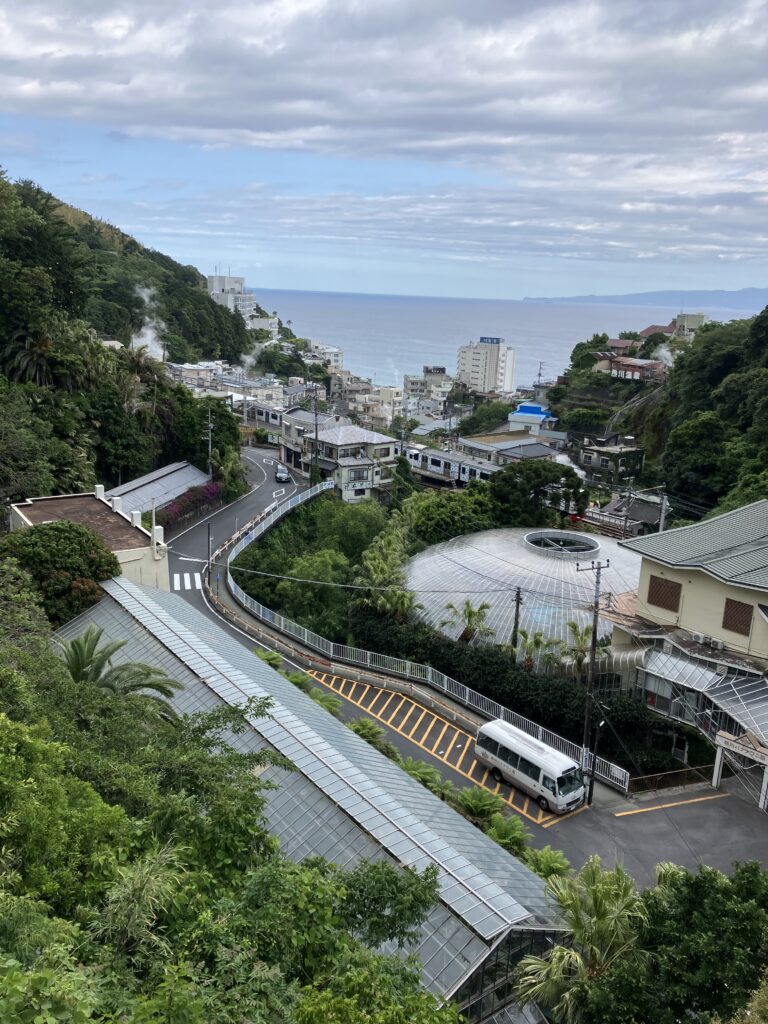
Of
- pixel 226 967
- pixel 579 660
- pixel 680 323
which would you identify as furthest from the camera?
pixel 680 323

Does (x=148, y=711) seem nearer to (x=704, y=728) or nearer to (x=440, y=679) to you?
(x=440, y=679)

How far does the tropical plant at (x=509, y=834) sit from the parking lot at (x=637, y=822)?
65 cm

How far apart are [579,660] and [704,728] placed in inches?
206

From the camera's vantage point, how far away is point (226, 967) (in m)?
8.09

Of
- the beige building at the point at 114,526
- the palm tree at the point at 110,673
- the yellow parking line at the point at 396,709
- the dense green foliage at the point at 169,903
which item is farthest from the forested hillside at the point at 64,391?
the dense green foliage at the point at 169,903

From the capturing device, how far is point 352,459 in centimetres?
6662

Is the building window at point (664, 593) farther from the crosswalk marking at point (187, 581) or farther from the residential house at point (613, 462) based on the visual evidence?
the residential house at point (613, 462)

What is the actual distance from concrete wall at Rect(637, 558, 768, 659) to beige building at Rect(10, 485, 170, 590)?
66.6ft

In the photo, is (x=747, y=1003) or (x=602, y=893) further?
(x=602, y=893)

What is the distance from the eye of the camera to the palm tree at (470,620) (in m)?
34.0

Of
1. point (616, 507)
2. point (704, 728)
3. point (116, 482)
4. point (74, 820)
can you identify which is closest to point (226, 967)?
point (74, 820)

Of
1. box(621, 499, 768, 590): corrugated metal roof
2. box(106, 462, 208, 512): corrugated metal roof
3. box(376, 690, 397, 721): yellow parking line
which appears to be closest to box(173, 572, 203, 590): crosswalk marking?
box(106, 462, 208, 512): corrugated metal roof

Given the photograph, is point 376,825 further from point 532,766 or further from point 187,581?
point 187,581

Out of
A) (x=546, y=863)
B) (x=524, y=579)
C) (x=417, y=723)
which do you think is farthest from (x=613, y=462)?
(x=546, y=863)
